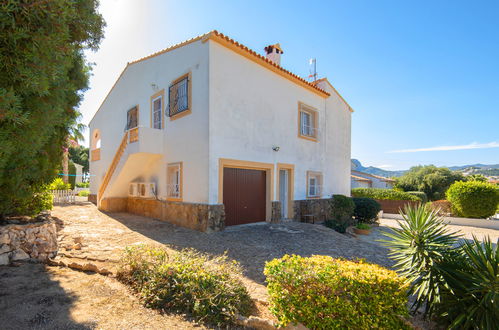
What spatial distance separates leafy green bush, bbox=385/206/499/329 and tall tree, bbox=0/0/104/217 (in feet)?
18.4

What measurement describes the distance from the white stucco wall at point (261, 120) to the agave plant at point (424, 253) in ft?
19.4

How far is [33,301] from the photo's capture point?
3.56 meters

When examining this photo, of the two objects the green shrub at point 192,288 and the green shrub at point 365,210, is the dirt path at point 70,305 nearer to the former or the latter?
the green shrub at point 192,288

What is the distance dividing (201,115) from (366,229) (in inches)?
338

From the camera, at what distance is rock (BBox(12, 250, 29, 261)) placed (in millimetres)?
4969

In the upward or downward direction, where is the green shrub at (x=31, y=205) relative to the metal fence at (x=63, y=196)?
upward

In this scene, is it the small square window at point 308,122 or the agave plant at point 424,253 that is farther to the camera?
the small square window at point 308,122

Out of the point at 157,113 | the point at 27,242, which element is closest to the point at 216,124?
the point at 157,113

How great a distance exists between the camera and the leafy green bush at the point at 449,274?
10.6 feet

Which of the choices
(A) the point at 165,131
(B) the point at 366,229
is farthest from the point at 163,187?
(B) the point at 366,229

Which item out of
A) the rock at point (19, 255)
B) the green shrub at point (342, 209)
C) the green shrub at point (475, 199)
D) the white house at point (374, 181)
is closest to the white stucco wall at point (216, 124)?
the green shrub at point (342, 209)

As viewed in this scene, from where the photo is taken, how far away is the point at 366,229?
11.4 metres

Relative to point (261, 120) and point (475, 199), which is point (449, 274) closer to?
point (261, 120)

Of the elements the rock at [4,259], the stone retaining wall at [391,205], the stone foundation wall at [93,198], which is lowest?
the stone retaining wall at [391,205]
